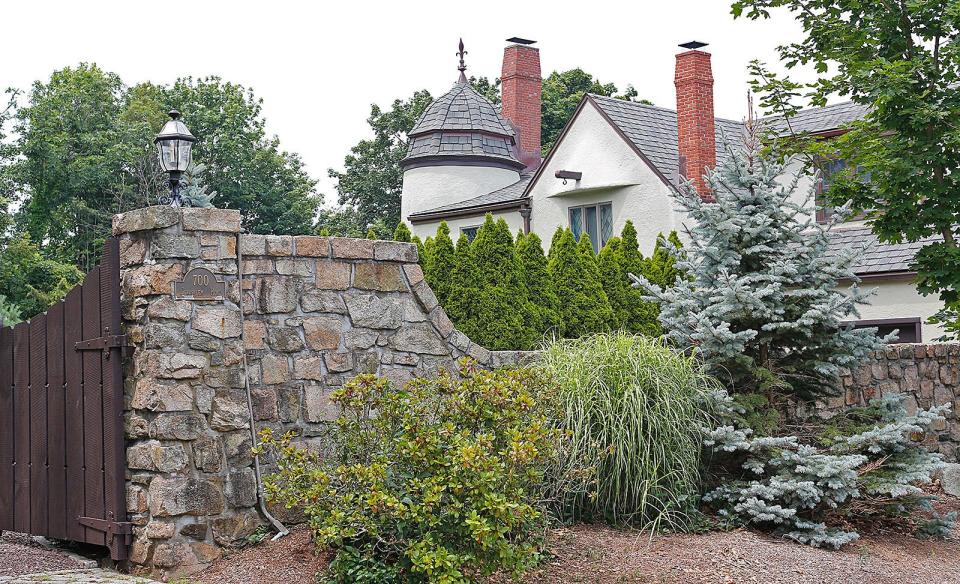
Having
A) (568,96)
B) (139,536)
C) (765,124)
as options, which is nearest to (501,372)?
(139,536)

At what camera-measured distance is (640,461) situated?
23.1 feet

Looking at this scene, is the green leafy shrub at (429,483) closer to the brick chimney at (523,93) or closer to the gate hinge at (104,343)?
the gate hinge at (104,343)

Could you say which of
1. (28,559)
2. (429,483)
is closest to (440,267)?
(28,559)

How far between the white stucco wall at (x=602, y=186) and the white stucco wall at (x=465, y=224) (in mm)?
660

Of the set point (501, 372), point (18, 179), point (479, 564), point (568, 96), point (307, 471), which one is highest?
point (568, 96)

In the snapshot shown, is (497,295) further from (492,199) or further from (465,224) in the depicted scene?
(465,224)

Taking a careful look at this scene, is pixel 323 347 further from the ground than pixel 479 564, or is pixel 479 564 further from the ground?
pixel 323 347

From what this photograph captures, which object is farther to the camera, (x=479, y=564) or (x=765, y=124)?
(x=765, y=124)

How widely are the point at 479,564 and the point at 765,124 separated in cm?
699

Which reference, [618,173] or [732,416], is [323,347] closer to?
[732,416]

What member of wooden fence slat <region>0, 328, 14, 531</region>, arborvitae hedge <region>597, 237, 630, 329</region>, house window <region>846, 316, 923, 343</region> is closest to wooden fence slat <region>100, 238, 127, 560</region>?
wooden fence slat <region>0, 328, 14, 531</region>

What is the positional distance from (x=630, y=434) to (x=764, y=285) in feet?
6.61

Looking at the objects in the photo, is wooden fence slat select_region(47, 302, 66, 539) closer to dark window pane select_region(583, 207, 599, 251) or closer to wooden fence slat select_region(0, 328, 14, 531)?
wooden fence slat select_region(0, 328, 14, 531)

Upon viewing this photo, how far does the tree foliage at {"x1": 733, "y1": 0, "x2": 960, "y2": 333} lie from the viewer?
28.2 feet
